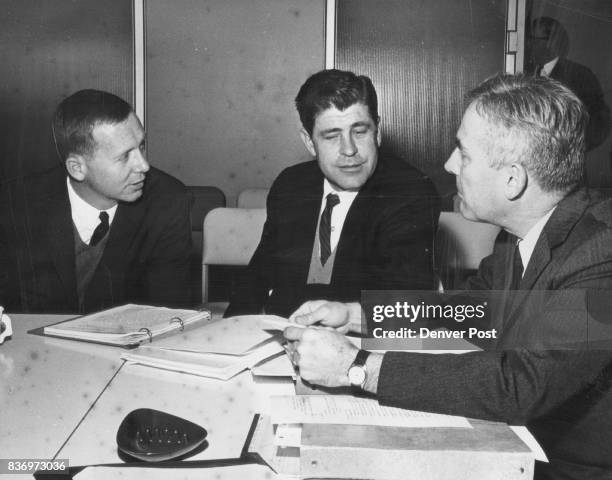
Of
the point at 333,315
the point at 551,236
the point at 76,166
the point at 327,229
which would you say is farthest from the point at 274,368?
the point at 76,166

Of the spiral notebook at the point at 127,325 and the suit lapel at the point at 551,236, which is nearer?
the suit lapel at the point at 551,236

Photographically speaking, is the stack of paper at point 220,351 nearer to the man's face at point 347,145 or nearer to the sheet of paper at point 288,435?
the sheet of paper at point 288,435

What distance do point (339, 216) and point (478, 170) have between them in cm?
79

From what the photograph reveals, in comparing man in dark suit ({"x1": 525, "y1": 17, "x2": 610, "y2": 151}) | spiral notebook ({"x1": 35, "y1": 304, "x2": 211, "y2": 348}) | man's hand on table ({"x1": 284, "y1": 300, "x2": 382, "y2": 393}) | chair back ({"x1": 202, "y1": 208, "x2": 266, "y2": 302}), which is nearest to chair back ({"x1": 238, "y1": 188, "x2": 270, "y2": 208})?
chair back ({"x1": 202, "y1": 208, "x2": 266, "y2": 302})

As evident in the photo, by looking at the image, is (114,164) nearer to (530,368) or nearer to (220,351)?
(220,351)

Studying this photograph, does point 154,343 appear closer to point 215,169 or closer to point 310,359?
point 310,359

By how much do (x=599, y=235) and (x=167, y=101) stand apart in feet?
4.88

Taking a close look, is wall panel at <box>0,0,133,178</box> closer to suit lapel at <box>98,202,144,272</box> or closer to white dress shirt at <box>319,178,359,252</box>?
suit lapel at <box>98,202,144,272</box>

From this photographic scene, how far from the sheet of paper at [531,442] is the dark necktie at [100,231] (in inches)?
57.5

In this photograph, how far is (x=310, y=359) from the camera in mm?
871

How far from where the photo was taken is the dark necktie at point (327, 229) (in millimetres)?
1880

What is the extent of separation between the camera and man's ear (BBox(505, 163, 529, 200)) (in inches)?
41.6

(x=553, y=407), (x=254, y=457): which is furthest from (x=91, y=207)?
(x=553, y=407)

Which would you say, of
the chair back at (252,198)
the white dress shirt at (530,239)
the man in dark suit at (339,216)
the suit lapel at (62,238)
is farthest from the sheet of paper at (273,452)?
the chair back at (252,198)
